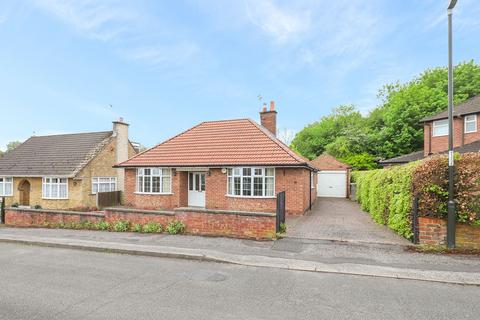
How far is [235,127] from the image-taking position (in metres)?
16.9

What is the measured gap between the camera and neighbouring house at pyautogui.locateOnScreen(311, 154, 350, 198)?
25266 millimetres

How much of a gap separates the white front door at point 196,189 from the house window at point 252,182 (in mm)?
2159

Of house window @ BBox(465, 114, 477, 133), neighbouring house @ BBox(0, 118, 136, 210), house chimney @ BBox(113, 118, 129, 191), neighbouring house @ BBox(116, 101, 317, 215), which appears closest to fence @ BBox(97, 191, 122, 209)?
neighbouring house @ BBox(0, 118, 136, 210)

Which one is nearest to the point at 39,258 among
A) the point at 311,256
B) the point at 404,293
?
the point at 311,256

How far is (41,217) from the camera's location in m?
12.0

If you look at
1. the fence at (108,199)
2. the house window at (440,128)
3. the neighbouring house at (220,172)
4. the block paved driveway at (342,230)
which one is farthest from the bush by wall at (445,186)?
the fence at (108,199)

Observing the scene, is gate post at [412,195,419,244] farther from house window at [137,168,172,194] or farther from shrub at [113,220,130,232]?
house window at [137,168,172,194]

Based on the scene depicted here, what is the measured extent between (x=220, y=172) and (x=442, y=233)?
32.2 feet

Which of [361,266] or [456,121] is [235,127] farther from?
[456,121]

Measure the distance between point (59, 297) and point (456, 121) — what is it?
81.4ft

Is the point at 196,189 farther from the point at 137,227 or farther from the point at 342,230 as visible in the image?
the point at 342,230

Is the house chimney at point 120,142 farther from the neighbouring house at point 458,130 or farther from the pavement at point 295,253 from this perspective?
the neighbouring house at point 458,130

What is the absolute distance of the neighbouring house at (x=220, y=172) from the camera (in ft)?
43.6

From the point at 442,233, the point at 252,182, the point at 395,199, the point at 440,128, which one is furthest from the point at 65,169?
the point at 440,128
